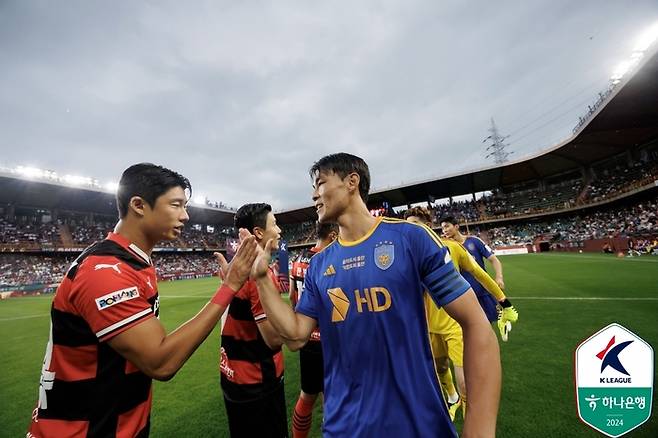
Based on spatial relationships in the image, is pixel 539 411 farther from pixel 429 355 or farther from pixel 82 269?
pixel 82 269

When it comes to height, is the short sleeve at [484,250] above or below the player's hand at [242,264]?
below

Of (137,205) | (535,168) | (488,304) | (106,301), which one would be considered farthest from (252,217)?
(535,168)

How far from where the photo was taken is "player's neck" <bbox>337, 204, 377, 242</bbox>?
6.26ft

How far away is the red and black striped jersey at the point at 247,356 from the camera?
8.16 feet

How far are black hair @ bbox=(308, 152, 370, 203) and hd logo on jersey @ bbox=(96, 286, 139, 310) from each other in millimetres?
1298

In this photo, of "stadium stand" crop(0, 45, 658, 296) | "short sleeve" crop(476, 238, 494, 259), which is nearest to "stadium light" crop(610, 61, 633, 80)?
"stadium stand" crop(0, 45, 658, 296)

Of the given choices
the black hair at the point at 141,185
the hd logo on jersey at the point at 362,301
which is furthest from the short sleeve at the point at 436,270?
the black hair at the point at 141,185

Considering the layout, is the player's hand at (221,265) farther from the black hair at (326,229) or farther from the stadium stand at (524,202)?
the stadium stand at (524,202)

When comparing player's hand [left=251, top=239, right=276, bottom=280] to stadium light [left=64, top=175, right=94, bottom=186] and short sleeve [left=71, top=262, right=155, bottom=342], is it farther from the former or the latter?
stadium light [left=64, top=175, right=94, bottom=186]

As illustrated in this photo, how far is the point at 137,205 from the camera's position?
6.32 feet

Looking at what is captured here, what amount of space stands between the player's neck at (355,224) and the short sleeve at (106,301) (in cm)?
120

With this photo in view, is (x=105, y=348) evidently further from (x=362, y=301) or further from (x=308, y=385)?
(x=308, y=385)

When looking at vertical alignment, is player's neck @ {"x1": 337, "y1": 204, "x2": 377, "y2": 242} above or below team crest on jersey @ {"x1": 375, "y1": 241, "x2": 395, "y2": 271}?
above

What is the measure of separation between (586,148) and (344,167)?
1728 inches
